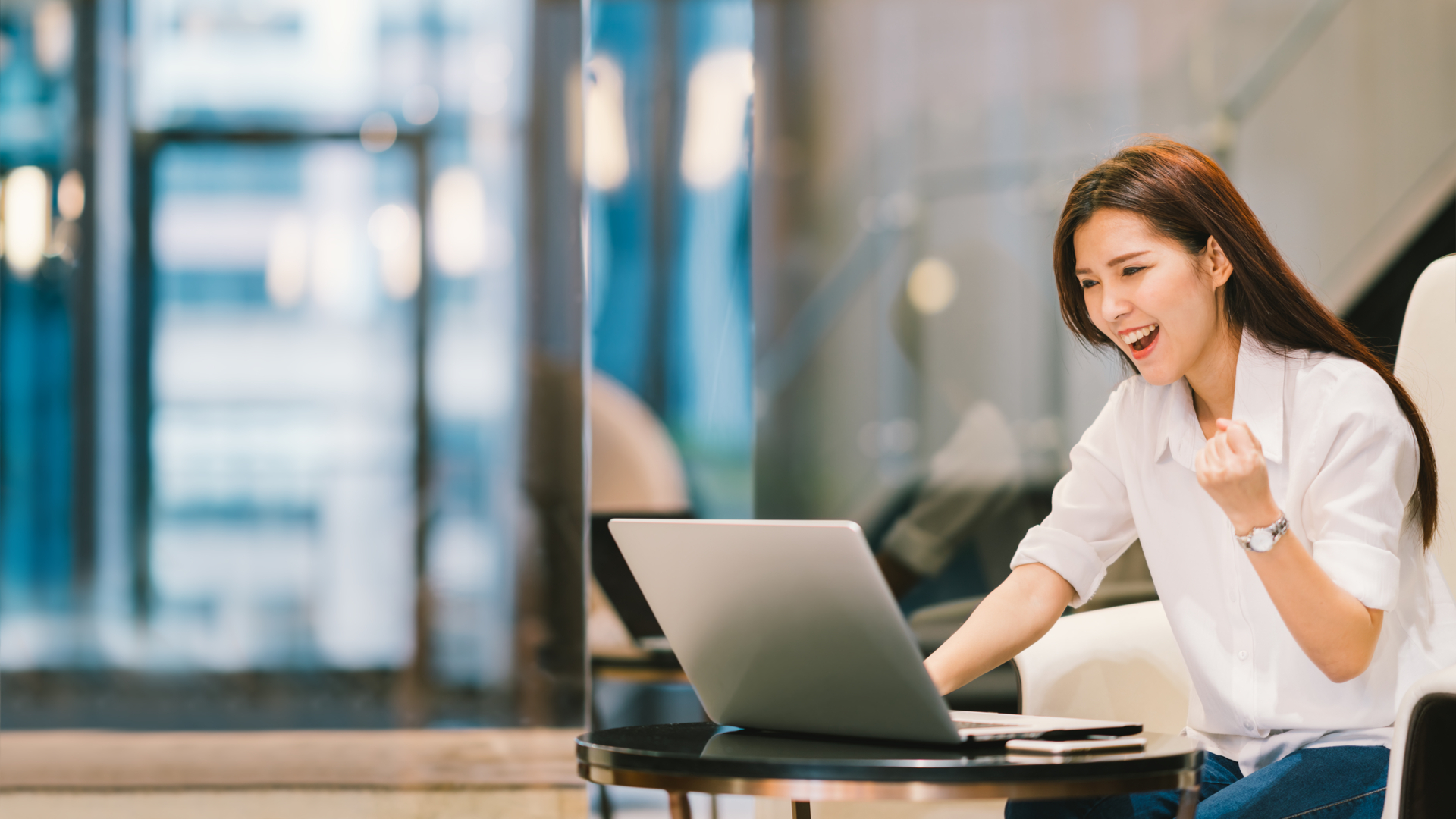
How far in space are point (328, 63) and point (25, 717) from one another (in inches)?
88.2

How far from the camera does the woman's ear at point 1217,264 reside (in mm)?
1209

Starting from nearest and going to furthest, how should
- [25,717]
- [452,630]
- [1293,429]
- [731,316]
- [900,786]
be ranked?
[900,786], [1293,429], [731,316], [25,717], [452,630]

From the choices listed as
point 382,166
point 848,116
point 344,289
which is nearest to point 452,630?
point 344,289

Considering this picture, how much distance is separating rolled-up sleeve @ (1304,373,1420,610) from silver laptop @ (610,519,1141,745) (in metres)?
0.26

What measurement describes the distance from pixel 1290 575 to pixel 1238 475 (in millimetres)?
103

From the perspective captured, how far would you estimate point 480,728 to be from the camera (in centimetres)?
392

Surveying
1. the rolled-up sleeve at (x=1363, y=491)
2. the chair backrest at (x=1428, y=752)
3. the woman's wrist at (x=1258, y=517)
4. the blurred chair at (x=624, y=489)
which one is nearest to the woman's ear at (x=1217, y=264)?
the rolled-up sleeve at (x=1363, y=491)

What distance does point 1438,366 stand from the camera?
4.99 feet

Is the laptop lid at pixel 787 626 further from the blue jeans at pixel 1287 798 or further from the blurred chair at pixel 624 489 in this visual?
the blurred chair at pixel 624 489

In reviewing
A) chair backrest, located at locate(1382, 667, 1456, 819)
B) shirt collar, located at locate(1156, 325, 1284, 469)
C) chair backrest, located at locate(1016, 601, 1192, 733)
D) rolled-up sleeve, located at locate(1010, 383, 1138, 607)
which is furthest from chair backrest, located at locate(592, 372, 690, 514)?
chair backrest, located at locate(1382, 667, 1456, 819)

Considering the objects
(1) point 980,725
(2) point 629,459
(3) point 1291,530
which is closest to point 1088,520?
(3) point 1291,530

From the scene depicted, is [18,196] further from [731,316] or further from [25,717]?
[731,316]

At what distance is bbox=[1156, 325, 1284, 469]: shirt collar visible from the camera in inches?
47.0

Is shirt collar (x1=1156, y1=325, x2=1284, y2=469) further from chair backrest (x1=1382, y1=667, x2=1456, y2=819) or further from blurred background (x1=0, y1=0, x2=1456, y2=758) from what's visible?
blurred background (x1=0, y1=0, x2=1456, y2=758)
